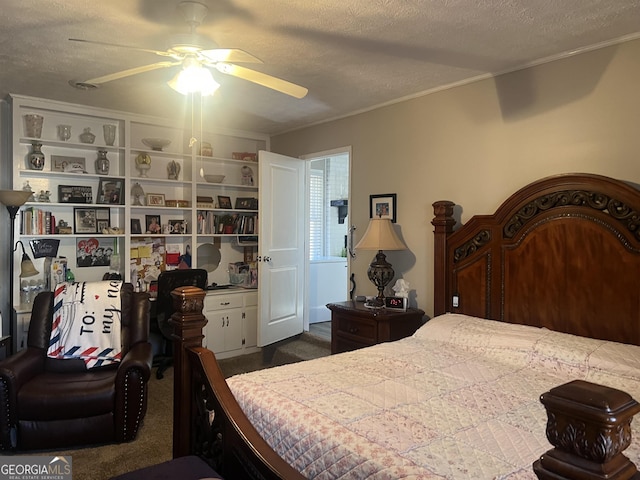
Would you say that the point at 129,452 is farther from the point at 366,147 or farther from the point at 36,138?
the point at 366,147

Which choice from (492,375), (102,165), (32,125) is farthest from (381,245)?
(32,125)

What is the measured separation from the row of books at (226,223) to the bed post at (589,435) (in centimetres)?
442

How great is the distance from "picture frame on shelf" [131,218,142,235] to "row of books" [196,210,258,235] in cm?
57

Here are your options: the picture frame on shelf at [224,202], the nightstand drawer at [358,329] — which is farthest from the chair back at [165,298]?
the nightstand drawer at [358,329]

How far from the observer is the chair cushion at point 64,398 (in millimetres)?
2744

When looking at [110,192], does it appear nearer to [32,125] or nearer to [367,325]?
[32,125]

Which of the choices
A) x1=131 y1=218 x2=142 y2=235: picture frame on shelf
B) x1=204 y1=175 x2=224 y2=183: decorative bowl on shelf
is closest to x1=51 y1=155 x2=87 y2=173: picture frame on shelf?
x1=131 y1=218 x2=142 y2=235: picture frame on shelf

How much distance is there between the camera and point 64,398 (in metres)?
2.77

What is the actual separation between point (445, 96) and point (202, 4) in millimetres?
1990

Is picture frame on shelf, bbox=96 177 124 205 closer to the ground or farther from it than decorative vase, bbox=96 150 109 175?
closer to the ground

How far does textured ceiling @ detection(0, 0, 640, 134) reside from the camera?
2.24m

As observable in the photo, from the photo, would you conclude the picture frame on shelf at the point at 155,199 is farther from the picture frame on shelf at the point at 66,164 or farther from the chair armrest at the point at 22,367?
the chair armrest at the point at 22,367

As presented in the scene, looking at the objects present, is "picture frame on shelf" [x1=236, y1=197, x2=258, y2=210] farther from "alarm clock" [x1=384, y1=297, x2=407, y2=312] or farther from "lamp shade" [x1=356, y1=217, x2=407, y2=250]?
"alarm clock" [x1=384, y1=297, x2=407, y2=312]

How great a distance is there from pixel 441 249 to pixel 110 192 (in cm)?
309
